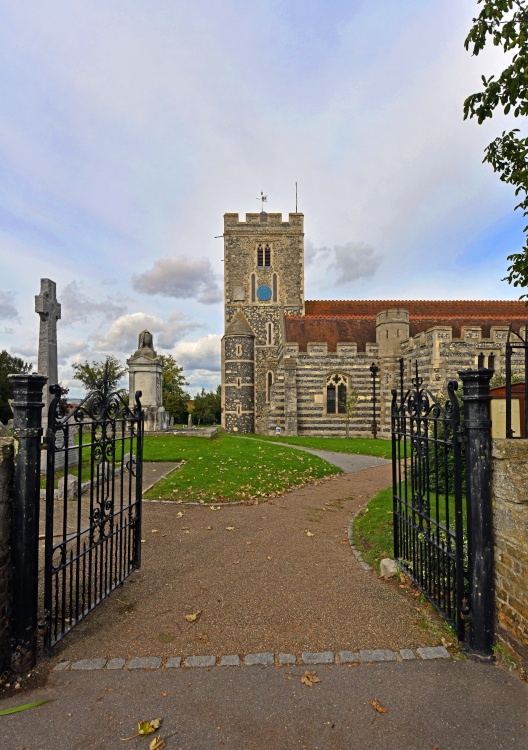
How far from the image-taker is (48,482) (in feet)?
10.8

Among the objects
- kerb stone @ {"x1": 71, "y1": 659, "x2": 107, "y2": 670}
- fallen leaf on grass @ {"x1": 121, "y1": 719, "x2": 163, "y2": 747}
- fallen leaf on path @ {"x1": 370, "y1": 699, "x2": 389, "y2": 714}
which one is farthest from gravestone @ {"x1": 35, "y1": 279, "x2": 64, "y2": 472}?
fallen leaf on path @ {"x1": 370, "y1": 699, "x2": 389, "y2": 714}

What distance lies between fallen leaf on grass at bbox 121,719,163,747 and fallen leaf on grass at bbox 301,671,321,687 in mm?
1095

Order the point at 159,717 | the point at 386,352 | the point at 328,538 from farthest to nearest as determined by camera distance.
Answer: the point at 386,352 < the point at 328,538 < the point at 159,717

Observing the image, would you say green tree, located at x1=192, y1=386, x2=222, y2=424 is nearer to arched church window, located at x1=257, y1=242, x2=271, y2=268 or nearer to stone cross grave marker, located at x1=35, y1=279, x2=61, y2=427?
arched church window, located at x1=257, y1=242, x2=271, y2=268

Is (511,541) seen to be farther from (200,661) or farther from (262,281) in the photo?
(262,281)

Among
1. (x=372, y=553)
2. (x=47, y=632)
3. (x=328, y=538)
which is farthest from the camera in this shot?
(x=328, y=538)

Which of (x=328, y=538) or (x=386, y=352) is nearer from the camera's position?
(x=328, y=538)

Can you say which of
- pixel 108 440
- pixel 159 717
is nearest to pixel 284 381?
pixel 108 440

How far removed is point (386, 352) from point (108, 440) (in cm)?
2404

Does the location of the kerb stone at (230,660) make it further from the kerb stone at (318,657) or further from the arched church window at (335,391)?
the arched church window at (335,391)

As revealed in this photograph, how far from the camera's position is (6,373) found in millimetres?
41562

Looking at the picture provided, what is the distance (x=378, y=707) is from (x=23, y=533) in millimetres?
2992

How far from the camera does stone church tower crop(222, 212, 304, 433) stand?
34.7 metres

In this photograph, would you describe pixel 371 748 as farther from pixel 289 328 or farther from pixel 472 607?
pixel 289 328
